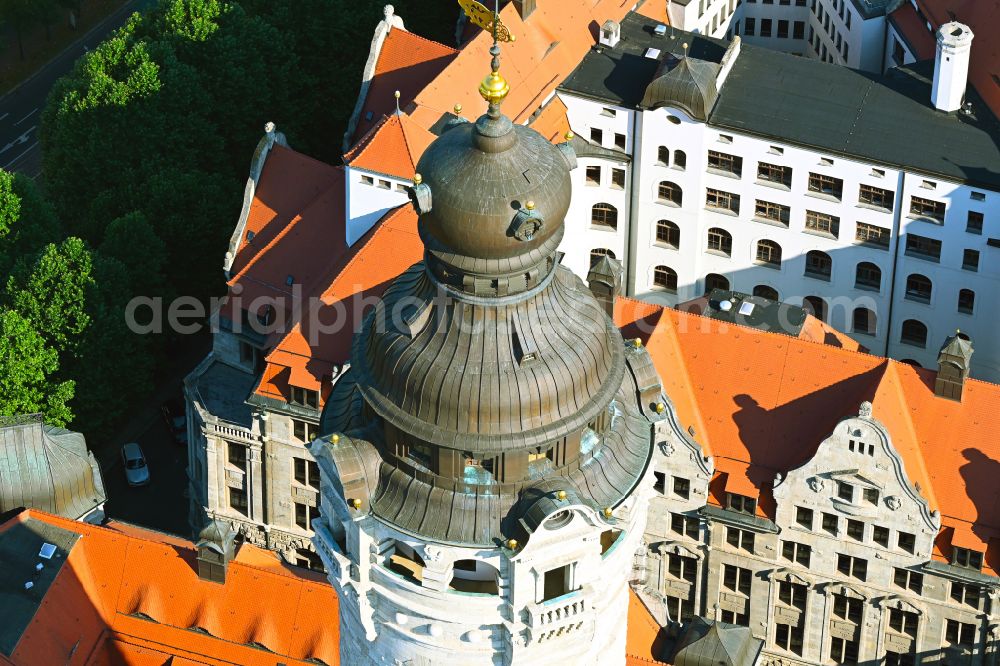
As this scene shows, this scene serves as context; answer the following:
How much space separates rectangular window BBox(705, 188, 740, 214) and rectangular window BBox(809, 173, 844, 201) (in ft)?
16.7

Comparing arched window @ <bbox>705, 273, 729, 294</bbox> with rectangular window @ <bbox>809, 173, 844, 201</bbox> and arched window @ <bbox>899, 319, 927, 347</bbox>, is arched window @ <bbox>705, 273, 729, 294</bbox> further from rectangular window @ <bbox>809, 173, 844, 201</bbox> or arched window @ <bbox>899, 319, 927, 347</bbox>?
arched window @ <bbox>899, 319, 927, 347</bbox>

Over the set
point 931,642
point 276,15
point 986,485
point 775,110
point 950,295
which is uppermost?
point 276,15

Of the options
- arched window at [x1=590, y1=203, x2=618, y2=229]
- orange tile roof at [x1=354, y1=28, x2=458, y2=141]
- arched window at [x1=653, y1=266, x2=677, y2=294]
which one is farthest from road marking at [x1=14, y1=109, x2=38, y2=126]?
arched window at [x1=653, y1=266, x2=677, y2=294]

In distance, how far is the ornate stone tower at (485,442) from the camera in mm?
46375

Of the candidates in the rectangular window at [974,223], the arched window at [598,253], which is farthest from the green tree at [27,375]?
the rectangular window at [974,223]

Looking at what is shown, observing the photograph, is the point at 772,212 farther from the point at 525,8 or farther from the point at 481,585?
the point at 481,585

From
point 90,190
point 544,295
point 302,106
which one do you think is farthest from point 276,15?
point 544,295

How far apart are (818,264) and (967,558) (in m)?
30.0

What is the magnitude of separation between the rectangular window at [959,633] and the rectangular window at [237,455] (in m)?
41.5

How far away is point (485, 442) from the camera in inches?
1868

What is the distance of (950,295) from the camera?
124m

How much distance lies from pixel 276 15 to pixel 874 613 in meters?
73.2

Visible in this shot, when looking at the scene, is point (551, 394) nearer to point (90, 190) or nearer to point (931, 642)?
point (931, 642)

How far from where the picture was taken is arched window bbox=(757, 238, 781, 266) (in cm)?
12719
